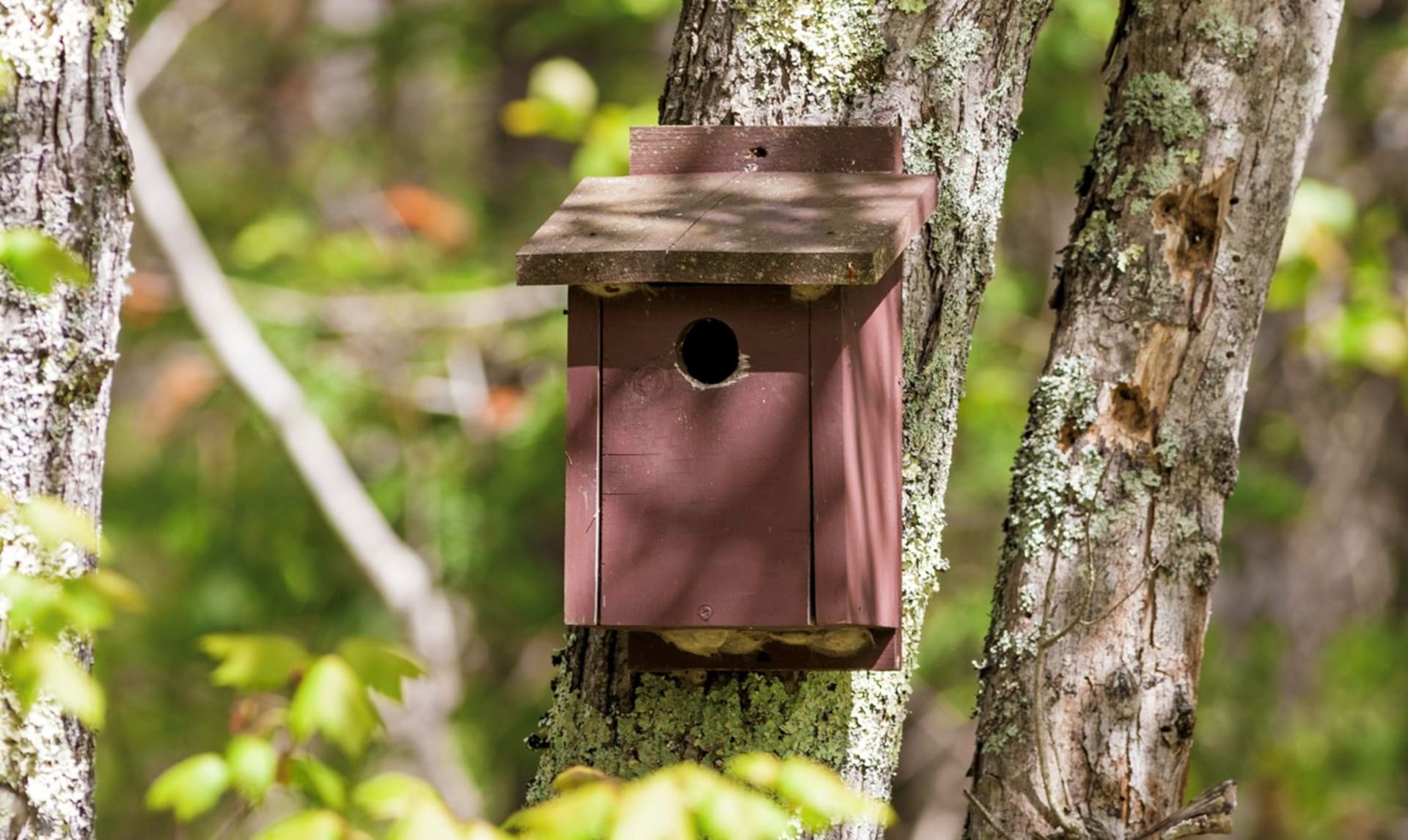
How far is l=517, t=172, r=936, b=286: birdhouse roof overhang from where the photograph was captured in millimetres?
1917

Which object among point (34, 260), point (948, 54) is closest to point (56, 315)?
point (34, 260)

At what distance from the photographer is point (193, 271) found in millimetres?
5832

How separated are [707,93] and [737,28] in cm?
10

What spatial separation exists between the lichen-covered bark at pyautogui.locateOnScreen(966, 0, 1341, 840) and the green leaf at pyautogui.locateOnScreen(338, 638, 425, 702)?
3.07 feet

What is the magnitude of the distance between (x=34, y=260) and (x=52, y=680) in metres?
0.48

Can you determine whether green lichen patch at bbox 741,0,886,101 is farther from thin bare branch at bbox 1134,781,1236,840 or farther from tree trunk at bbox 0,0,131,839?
thin bare branch at bbox 1134,781,1236,840

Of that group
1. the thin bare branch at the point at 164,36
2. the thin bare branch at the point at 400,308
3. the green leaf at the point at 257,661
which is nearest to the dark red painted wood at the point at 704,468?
the green leaf at the point at 257,661

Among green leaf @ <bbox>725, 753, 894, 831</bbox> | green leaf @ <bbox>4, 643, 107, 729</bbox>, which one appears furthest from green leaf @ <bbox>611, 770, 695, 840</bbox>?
green leaf @ <bbox>4, 643, 107, 729</bbox>

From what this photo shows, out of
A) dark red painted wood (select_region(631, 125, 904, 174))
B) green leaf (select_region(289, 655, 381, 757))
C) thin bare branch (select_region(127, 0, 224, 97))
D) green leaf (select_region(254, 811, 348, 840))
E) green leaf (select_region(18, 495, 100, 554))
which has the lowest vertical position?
green leaf (select_region(289, 655, 381, 757))

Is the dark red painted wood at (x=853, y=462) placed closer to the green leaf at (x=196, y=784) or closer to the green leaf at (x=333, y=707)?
the green leaf at (x=333, y=707)

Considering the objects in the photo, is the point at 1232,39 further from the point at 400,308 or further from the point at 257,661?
the point at 400,308

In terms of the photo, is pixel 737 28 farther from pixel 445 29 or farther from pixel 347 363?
pixel 445 29

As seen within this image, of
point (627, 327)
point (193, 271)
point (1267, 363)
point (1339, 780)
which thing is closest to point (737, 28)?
point (627, 327)

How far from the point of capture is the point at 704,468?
79.3 inches
